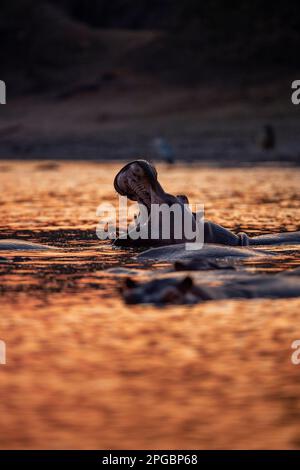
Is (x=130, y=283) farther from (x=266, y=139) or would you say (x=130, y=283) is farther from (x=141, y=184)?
(x=266, y=139)

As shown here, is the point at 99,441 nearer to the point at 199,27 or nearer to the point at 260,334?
the point at 260,334

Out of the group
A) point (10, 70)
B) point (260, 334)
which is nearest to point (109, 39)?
point (10, 70)

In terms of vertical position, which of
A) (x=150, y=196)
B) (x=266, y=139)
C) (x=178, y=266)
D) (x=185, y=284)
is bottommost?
(x=185, y=284)

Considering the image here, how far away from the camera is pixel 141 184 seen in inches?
404

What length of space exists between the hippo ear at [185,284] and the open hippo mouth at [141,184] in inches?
110

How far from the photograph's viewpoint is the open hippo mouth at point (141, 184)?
1016cm

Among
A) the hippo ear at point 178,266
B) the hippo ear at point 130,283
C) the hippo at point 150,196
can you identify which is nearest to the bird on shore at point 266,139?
the hippo at point 150,196

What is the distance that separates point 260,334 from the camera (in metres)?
6.60

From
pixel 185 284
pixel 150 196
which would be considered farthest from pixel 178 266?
pixel 150 196

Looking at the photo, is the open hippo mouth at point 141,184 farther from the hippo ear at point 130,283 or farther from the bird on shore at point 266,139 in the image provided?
the bird on shore at point 266,139

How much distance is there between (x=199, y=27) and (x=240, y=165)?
26632mm

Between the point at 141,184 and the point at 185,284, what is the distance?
9.93 feet

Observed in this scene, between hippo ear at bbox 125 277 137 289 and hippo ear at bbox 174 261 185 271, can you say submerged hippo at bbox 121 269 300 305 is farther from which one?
hippo ear at bbox 174 261 185 271
